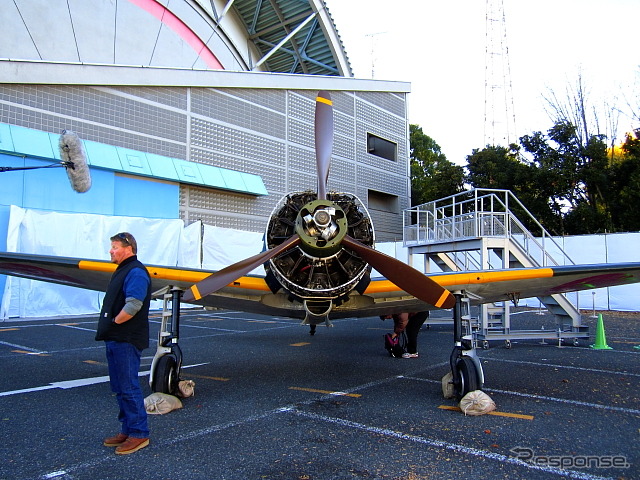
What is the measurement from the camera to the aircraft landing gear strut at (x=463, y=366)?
5.18 m

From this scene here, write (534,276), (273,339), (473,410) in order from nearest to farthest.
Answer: (473,410) → (534,276) → (273,339)

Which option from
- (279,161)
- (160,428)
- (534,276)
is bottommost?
(160,428)

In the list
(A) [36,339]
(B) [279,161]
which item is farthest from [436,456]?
(B) [279,161]

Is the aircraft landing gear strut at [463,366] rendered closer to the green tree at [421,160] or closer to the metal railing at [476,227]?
the metal railing at [476,227]

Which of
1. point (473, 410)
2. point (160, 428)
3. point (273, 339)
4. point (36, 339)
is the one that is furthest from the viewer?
point (273, 339)

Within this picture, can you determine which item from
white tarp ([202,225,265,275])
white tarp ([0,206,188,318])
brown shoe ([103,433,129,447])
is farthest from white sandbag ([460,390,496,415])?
white tarp ([202,225,265,275])

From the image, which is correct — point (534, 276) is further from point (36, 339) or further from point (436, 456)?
point (36, 339)

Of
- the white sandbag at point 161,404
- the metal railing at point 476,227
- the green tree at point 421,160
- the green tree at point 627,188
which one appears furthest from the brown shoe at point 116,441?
the green tree at point 421,160

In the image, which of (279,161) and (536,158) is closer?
(279,161)

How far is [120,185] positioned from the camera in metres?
16.6

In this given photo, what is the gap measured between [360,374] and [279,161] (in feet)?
56.1

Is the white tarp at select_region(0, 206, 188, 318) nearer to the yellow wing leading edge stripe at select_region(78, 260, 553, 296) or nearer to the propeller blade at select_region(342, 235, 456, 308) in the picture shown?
the yellow wing leading edge stripe at select_region(78, 260, 553, 296)

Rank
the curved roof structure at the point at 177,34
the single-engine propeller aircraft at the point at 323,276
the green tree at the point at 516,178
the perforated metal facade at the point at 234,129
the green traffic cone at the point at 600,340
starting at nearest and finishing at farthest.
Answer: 1. the single-engine propeller aircraft at the point at 323,276
2. the green traffic cone at the point at 600,340
3. the perforated metal facade at the point at 234,129
4. the curved roof structure at the point at 177,34
5. the green tree at the point at 516,178

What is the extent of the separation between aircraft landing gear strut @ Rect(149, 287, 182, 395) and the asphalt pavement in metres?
0.36
